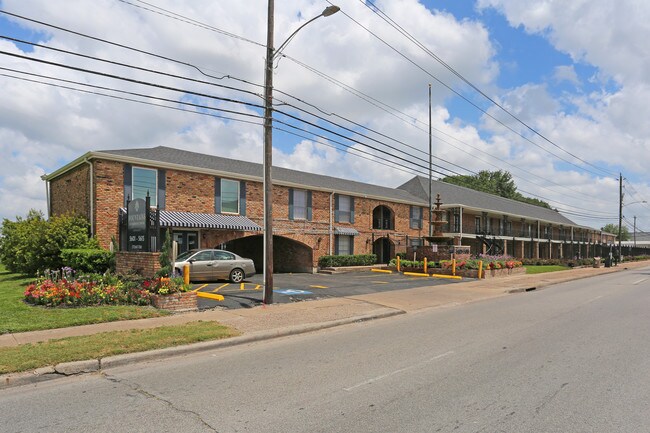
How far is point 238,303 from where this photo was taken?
12.9 m

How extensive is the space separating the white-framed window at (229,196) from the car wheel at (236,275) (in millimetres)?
5835

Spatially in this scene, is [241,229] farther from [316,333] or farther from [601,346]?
[601,346]

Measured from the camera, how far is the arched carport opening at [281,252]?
93.2 ft

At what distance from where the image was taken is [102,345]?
753 cm

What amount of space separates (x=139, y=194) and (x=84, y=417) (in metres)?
16.6

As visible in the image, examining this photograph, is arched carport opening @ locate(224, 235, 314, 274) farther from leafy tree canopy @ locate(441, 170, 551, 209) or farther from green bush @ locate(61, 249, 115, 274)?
leafy tree canopy @ locate(441, 170, 551, 209)

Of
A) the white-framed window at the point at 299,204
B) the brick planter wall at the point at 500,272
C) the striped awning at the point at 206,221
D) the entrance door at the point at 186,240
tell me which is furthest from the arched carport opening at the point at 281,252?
the brick planter wall at the point at 500,272

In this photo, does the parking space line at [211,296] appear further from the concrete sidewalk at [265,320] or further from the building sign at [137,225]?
the building sign at [137,225]

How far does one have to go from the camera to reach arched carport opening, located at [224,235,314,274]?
28406mm

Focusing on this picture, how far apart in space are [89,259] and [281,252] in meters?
14.3

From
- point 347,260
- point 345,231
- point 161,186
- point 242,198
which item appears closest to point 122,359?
point 161,186

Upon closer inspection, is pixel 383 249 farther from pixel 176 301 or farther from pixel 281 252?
pixel 176 301

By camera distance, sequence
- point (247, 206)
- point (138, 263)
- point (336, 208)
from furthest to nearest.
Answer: point (336, 208), point (247, 206), point (138, 263)

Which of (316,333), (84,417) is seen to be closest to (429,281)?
(316,333)
